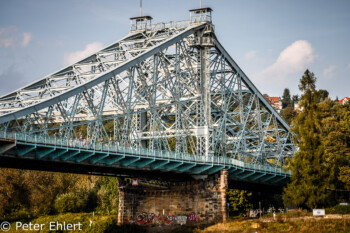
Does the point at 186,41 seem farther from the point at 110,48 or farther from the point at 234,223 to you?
the point at 234,223

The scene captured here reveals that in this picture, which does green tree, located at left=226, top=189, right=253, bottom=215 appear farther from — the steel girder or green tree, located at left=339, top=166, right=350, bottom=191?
green tree, located at left=339, top=166, right=350, bottom=191

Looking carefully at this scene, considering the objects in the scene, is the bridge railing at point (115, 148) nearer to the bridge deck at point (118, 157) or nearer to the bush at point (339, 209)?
the bridge deck at point (118, 157)

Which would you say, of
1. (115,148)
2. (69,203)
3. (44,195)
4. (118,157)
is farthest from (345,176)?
(44,195)

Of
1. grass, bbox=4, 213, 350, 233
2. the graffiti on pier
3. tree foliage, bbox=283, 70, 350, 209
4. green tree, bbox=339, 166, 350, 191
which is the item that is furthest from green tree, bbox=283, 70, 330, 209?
the graffiti on pier

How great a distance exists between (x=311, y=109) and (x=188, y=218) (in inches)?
824

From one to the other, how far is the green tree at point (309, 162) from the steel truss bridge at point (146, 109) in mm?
7859

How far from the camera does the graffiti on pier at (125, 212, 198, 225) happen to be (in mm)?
68938

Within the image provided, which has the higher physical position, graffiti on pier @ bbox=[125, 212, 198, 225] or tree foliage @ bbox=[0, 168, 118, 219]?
tree foliage @ bbox=[0, 168, 118, 219]

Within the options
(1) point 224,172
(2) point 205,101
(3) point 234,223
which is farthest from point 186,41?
(3) point 234,223

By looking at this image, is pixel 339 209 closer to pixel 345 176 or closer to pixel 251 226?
pixel 251 226

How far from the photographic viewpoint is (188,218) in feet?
226

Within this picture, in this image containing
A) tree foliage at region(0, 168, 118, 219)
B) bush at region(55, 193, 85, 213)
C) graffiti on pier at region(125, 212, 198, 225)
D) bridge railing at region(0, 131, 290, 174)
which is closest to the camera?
bridge railing at region(0, 131, 290, 174)

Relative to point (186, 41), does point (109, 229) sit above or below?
below

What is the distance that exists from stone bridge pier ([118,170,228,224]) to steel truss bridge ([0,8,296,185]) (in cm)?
228
